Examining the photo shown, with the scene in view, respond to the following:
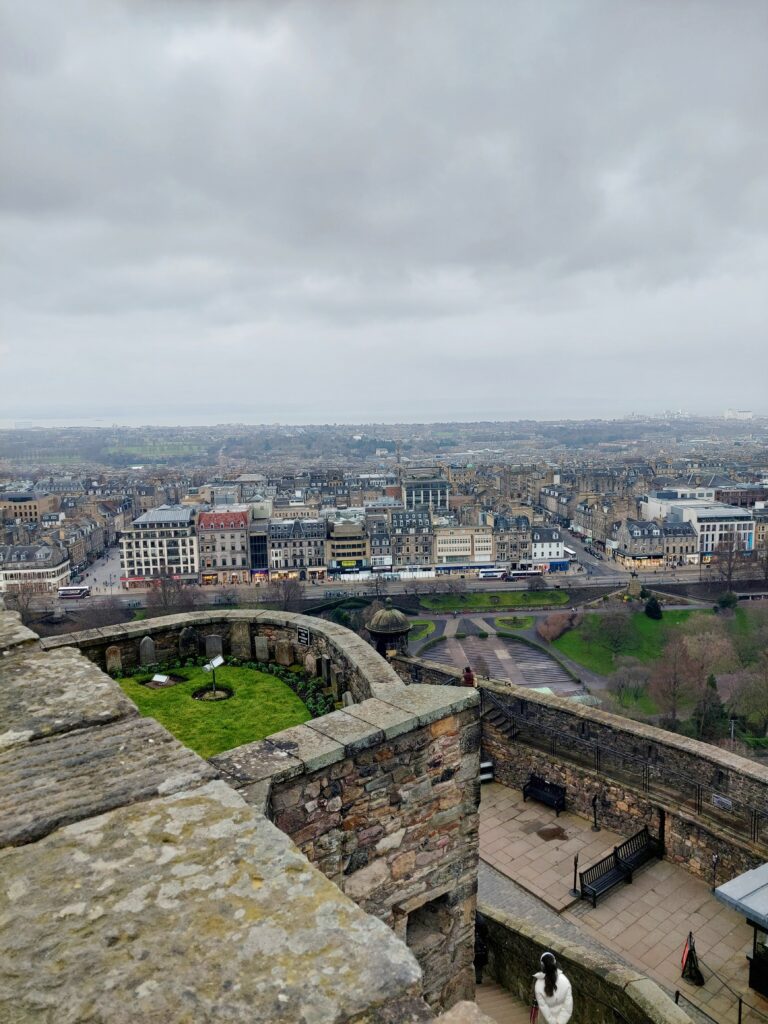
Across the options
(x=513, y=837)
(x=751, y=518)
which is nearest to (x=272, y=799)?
(x=513, y=837)

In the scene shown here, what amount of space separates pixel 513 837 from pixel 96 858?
9.81m

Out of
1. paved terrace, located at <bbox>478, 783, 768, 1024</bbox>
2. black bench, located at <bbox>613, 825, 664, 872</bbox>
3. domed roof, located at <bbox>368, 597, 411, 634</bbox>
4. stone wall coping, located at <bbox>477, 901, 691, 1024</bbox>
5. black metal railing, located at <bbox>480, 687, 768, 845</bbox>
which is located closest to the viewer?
stone wall coping, located at <bbox>477, 901, 691, 1024</bbox>

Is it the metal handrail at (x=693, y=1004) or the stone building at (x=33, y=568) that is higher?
the metal handrail at (x=693, y=1004)

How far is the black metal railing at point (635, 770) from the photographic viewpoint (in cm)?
963

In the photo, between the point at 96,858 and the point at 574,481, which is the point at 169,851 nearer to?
A: the point at 96,858

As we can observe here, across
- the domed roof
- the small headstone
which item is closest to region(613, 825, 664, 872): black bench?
the domed roof

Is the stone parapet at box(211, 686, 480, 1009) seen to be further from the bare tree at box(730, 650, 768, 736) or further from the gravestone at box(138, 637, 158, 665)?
the bare tree at box(730, 650, 768, 736)

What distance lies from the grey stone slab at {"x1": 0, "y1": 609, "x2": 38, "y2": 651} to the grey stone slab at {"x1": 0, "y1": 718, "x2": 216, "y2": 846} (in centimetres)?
191

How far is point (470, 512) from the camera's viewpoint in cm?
10150

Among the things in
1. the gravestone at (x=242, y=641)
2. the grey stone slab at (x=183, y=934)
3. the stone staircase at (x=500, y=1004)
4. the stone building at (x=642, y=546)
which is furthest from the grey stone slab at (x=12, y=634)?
the stone building at (x=642, y=546)

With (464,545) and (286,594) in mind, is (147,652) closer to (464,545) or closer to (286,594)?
(286,594)

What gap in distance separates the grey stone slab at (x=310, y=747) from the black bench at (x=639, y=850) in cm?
691

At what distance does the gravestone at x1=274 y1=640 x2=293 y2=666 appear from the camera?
955 cm

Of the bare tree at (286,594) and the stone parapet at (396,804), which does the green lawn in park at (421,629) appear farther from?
the stone parapet at (396,804)
